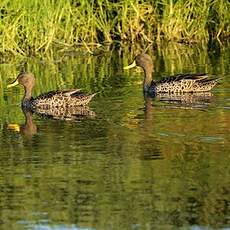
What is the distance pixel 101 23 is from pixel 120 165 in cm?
1099

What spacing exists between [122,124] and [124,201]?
135 inches

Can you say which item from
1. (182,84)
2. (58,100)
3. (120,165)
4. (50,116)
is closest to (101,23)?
(182,84)

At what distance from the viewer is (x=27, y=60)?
19.0m

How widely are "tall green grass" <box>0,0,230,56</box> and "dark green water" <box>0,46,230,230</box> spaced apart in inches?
135

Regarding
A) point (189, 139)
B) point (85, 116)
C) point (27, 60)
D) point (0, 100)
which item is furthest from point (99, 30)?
point (189, 139)

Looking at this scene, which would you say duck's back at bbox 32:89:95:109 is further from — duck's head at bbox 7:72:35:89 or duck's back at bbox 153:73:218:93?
duck's back at bbox 153:73:218:93

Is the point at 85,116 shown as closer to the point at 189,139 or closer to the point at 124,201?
the point at 189,139

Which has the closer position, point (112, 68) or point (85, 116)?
point (85, 116)

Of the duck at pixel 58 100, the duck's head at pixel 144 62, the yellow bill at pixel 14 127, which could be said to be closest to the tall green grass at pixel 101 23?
the duck's head at pixel 144 62

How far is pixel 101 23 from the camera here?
21016mm

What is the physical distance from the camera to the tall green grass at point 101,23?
18781 millimetres

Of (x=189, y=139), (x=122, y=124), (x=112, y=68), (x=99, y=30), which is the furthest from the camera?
(x=99, y=30)

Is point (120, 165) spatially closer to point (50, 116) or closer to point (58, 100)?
point (50, 116)

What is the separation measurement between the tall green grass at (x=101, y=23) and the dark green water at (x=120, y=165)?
3429 millimetres
